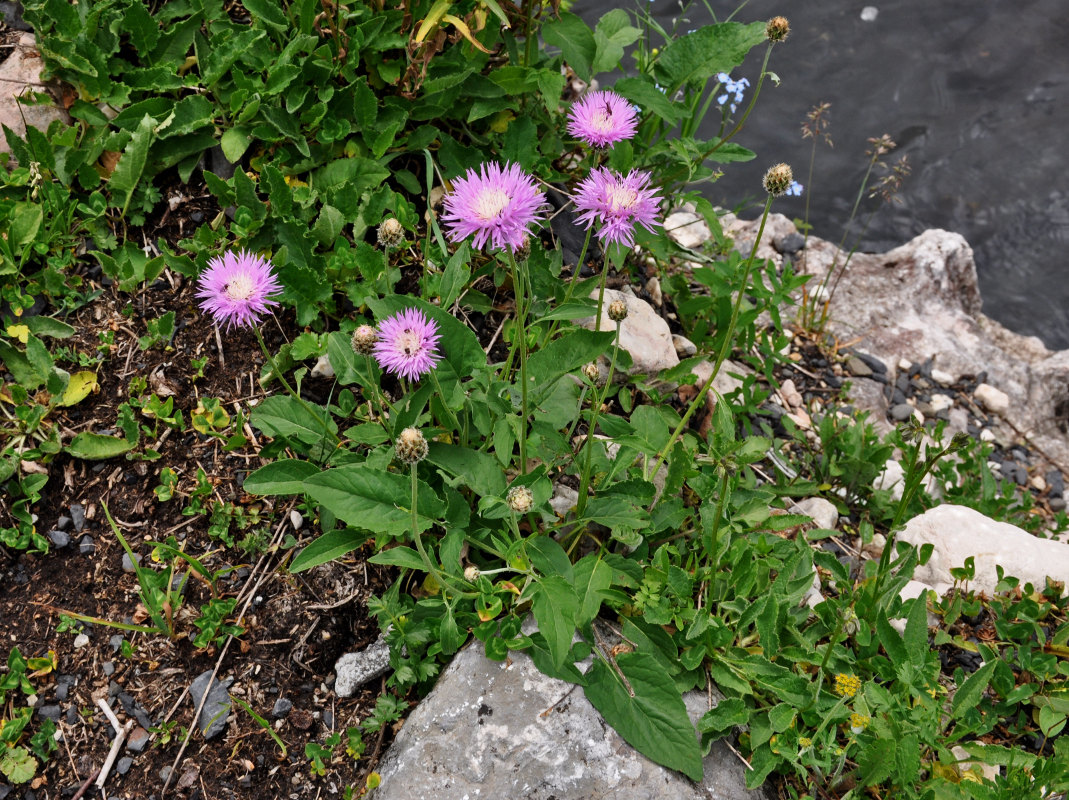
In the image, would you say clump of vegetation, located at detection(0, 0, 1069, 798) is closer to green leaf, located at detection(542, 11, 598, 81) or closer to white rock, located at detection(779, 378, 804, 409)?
green leaf, located at detection(542, 11, 598, 81)

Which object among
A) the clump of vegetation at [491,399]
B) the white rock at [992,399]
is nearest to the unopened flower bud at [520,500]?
the clump of vegetation at [491,399]

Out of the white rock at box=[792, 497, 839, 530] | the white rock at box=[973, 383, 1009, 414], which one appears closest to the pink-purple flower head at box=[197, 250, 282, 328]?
the white rock at box=[792, 497, 839, 530]

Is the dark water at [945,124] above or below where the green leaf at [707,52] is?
below

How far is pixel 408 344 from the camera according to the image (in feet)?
7.59

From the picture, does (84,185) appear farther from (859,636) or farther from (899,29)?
(899,29)

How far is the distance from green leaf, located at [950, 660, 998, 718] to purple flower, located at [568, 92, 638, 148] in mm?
1921

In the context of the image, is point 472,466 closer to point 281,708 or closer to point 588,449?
point 588,449

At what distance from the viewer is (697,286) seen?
3.76 metres

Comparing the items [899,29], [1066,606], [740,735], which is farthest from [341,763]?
[899,29]

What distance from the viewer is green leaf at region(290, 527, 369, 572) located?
7.43ft

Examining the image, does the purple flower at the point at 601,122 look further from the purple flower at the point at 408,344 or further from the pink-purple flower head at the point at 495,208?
the purple flower at the point at 408,344

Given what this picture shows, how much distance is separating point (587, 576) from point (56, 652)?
5.36 feet

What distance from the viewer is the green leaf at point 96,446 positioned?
271 centimetres

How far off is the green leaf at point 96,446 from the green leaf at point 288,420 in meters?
0.56
